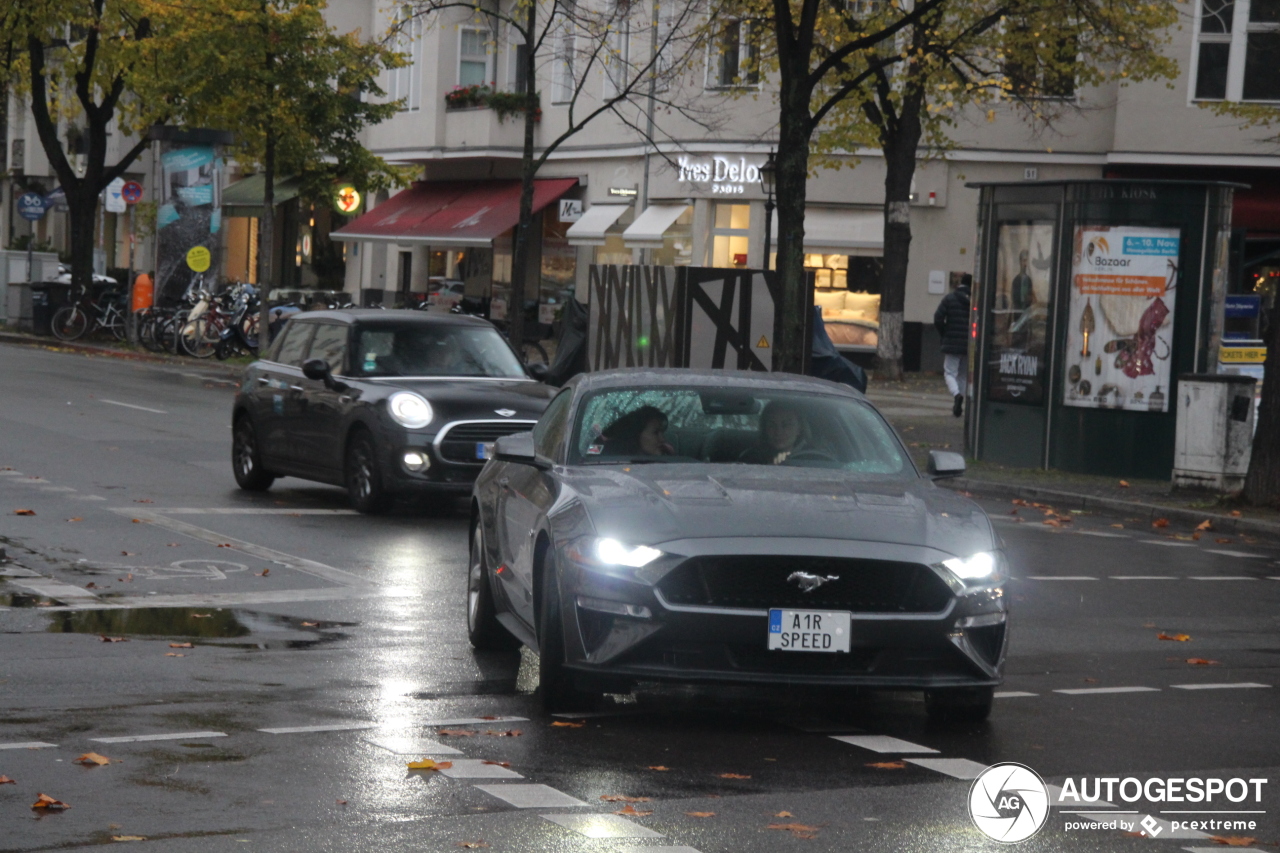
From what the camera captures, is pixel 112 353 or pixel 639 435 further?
pixel 112 353

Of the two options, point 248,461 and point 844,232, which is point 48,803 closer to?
point 248,461

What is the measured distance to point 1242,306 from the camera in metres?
26.5

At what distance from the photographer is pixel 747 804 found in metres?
6.44

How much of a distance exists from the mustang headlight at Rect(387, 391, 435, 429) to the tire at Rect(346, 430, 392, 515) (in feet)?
0.95

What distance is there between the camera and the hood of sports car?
25.1 feet

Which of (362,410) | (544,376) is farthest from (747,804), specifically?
(544,376)

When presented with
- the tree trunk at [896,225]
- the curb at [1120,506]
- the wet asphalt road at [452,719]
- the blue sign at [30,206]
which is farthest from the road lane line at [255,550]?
the blue sign at [30,206]

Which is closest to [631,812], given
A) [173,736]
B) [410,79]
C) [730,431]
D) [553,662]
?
[553,662]

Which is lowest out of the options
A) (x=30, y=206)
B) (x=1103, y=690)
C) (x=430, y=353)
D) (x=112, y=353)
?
(x=112, y=353)

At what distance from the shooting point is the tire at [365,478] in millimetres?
15492

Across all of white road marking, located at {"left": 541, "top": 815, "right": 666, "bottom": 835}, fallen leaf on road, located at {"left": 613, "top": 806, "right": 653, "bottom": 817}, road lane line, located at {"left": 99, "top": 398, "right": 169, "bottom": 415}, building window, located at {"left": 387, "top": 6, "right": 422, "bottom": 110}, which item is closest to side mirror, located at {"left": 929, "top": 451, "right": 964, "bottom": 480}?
fallen leaf on road, located at {"left": 613, "top": 806, "right": 653, "bottom": 817}

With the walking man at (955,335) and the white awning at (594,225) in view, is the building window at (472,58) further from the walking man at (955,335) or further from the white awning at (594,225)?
the walking man at (955,335)

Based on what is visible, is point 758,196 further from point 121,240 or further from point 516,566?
point 121,240

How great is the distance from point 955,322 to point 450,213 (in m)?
22.1
